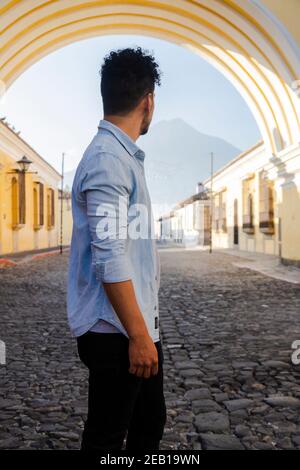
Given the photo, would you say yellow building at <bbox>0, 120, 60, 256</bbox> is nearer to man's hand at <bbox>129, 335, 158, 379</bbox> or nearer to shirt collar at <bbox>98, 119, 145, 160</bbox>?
shirt collar at <bbox>98, 119, 145, 160</bbox>

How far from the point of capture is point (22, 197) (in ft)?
63.3

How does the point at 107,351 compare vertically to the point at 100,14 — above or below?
below

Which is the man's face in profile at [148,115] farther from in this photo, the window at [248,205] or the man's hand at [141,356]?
the window at [248,205]

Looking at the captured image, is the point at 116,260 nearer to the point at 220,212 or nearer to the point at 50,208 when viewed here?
the point at 220,212

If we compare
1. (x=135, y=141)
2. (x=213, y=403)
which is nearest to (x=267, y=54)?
(x=213, y=403)

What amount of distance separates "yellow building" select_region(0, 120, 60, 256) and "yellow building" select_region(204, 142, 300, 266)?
29.9ft

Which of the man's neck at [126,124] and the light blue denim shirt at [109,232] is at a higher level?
the man's neck at [126,124]

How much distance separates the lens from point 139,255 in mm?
1421

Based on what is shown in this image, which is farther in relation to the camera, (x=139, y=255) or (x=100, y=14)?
(x=100, y=14)

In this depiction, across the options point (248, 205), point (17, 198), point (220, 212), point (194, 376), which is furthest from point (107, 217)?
point (220, 212)

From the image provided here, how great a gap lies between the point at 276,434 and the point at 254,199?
1916 centimetres

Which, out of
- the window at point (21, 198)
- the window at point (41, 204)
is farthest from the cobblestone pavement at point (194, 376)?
the window at point (41, 204)

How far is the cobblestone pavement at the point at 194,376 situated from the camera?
7.77ft

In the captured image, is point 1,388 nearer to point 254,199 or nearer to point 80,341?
point 80,341
